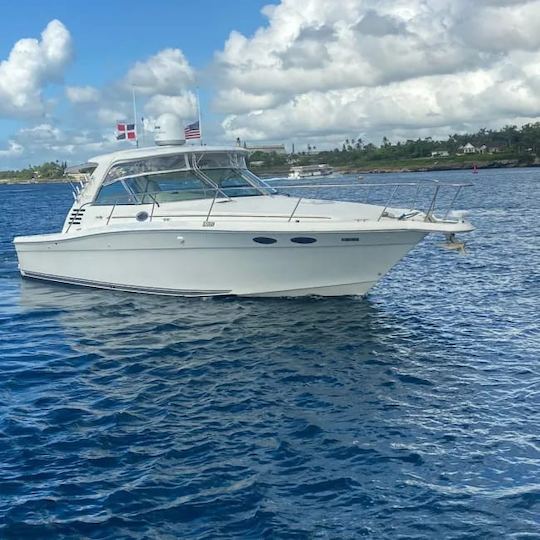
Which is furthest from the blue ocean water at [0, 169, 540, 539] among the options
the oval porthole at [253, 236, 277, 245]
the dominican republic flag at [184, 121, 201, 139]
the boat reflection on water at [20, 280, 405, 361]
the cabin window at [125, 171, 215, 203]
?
the dominican republic flag at [184, 121, 201, 139]

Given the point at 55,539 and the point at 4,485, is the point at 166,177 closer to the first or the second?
the point at 4,485

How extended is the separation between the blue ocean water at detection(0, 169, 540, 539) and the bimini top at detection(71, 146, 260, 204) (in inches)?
115

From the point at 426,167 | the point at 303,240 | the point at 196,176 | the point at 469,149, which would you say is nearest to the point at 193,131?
the point at 196,176

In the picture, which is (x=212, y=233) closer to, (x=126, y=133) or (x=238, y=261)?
(x=238, y=261)

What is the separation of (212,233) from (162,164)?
10.4 ft

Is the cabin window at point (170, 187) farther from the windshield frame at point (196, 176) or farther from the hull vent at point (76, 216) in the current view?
the hull vent at point (76, 216)

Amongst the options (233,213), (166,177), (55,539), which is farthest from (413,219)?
(55,539)

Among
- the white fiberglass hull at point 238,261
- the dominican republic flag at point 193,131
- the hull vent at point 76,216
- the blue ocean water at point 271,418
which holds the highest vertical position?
the dominican republic flag at point 193,131

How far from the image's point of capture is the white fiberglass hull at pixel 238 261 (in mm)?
13461

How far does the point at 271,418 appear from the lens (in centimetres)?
850

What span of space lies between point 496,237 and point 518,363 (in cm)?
1767

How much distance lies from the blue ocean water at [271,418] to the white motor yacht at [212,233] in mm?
596

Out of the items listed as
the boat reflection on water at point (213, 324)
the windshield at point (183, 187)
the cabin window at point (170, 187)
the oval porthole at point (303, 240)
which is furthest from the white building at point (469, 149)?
the oval porthole at point (303, 240)

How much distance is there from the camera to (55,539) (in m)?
5.98
